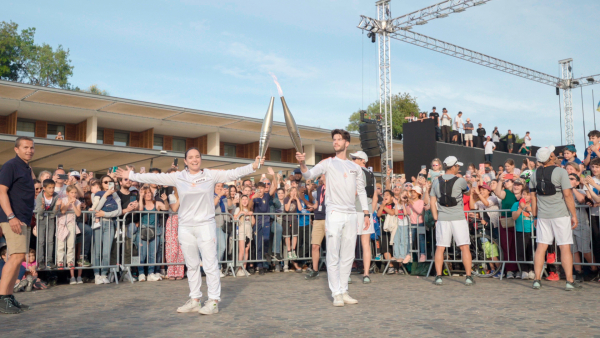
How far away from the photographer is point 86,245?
9953mm

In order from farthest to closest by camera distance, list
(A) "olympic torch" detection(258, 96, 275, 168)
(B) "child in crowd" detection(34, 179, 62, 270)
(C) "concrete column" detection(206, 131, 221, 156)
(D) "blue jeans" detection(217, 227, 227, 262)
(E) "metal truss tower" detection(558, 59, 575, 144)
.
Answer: (E) "metal truss tower" detection(558, 59, 575, 144) → (C) "concrete column" detection(206, 131, 221, 156) → (D) "blue jeans" detection(217, 227, 227, 262) → (B) "child in crowd" detection(34, 179, 62, 270) → (A) "olympic torch" detection(258, 96, 275, 168)

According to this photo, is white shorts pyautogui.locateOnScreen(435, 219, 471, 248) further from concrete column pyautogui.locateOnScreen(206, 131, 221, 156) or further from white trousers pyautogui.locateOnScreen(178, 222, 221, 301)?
concrete column pyautogui.locateOnScreen(206, 131, 221, 156)

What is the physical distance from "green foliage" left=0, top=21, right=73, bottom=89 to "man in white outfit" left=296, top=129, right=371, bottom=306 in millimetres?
53175

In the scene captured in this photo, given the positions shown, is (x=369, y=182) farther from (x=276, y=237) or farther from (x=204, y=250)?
(x=204, y=250)

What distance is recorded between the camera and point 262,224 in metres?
12.1

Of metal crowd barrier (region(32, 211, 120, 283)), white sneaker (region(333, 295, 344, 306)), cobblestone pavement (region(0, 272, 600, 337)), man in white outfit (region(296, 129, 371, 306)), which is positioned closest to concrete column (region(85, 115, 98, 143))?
metal crowd barrier (region(32, 211, 120, 283))

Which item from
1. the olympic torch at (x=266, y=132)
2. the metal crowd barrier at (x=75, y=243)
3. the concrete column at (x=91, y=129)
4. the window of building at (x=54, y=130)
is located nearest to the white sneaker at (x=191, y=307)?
the olympic torch at (x=266, y=132)

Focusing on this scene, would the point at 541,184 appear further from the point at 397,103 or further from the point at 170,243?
the point at 397,103

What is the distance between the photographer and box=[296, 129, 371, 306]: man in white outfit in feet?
23.0

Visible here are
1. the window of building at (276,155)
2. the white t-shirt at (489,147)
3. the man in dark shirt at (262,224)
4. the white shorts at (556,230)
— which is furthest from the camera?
the window of building at (276,155)

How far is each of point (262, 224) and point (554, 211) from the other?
20.9 ft

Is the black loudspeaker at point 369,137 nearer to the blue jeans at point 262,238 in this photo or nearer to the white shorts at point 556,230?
the blue jeans at point 262,238

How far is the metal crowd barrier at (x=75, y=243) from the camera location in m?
9.36

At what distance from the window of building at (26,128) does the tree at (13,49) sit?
3054 cm
